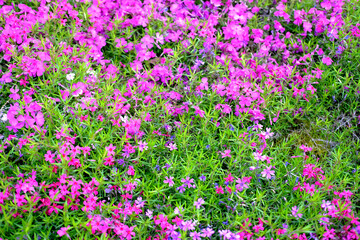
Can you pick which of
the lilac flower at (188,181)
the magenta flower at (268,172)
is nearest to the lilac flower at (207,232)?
the lilac flower at (188,181)

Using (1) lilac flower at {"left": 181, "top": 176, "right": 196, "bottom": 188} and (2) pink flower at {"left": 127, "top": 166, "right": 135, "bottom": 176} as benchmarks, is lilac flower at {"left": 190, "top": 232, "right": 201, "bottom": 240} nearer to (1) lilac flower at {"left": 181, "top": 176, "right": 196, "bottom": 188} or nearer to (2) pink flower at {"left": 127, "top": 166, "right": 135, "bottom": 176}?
(1) lilac flower at {"left": 181, "top": 176, "right": 196, "bottom": 188}

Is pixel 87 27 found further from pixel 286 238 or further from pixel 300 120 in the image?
pixel 286 238

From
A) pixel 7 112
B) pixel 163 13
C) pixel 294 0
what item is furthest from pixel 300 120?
pixel 7 112

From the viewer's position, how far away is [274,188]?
10.9 ft

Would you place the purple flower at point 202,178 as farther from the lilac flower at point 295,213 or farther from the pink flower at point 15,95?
the pink flower at point 15,95

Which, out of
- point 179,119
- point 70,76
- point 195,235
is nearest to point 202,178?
point 195,235

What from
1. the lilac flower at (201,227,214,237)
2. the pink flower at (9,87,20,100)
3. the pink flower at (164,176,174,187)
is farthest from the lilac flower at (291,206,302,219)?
the pink flower at (9,87,20,100)

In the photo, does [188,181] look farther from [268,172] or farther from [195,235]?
[268,172]

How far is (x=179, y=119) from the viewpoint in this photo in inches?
152

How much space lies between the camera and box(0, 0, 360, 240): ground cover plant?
3.00m

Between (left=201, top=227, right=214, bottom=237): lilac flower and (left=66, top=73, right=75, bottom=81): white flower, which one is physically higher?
(left=66, top=73, right=75, bottom=81): white flower

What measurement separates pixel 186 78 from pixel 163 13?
1.14 metres

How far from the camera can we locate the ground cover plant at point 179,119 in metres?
3.00

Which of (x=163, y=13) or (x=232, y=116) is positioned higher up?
(x=163, y=13)
